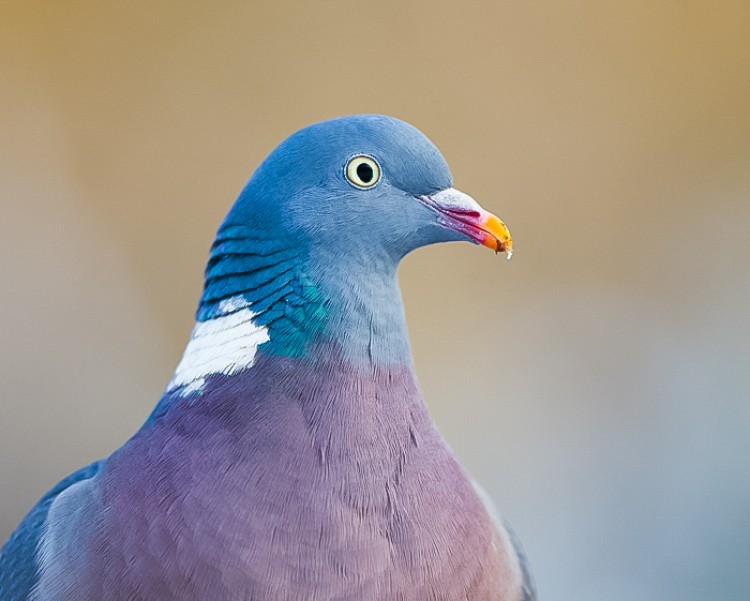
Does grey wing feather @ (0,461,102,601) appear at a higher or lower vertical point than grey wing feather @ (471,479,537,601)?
higher

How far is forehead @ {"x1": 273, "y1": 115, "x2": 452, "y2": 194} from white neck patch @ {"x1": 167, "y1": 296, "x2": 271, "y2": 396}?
188 mm

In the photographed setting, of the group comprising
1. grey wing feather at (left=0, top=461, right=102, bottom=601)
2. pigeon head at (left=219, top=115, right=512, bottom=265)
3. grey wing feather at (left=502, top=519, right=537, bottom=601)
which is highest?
pigeon head at (left=219, top=115, right=512, bottom=265)

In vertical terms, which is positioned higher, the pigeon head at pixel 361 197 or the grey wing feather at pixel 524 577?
the pigeon head at pixel 361 197

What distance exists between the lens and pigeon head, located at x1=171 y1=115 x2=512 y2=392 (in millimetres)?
757

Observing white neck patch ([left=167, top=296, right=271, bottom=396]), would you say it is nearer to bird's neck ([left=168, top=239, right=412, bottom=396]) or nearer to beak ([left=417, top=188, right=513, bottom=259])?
bird's neck ([left=168, top=239, right=412, bottom=396])

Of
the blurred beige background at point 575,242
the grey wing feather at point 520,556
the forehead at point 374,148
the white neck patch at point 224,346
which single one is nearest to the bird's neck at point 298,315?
the white neck patch at point 224,346

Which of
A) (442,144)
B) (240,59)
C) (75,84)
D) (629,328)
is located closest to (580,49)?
(442,144)

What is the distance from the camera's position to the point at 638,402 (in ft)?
5.69

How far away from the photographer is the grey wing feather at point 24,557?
761mm

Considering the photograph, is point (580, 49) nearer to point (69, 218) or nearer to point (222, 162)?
point (222, 162)

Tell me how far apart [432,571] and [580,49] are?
1.44 metres

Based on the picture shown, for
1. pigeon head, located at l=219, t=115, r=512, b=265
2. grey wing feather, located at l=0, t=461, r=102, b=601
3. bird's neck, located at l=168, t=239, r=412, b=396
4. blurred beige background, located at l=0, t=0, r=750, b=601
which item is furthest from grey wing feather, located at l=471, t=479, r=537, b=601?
blurred beige background, located at l=0, t=0, r=750, b=601

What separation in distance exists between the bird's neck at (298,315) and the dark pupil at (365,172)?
0.30ft

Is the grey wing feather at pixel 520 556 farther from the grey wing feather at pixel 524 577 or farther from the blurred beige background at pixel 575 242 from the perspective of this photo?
the blurred beige background at pixel 575 242
